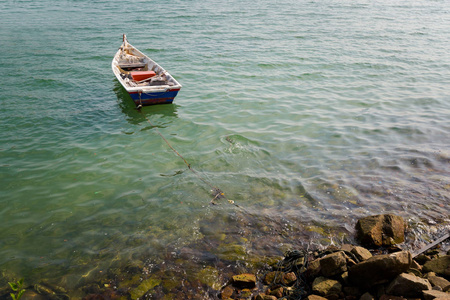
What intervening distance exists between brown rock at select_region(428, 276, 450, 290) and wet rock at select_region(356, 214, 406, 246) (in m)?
1.42

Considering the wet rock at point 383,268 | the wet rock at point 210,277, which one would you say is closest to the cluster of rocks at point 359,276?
the wet rock at point 383,268

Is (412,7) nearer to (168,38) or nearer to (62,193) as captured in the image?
(168,38)

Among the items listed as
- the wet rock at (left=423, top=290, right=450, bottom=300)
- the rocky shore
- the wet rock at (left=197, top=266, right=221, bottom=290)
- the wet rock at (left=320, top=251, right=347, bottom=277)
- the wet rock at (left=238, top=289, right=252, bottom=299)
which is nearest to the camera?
the wet rock at (left=423, top=290, right=450, bottom=300)

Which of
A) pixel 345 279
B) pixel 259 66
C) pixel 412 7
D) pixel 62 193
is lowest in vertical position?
pixel 62 193

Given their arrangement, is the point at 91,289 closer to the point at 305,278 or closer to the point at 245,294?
the point at 245,294

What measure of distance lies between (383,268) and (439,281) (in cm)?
90

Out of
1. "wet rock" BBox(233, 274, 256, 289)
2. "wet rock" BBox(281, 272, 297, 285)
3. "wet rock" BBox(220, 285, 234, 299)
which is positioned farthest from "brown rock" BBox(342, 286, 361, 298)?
"wet rock" BBox(220, 285, 234, 299)

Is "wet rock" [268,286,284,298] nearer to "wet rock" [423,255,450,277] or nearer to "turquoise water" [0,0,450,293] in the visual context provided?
"turquoise water" [0,0,450,293]

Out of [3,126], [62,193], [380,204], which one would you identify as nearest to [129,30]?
[3,126]

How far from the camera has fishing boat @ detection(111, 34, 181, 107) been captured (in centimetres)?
1309

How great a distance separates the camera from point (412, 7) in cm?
3891

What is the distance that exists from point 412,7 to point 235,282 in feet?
152

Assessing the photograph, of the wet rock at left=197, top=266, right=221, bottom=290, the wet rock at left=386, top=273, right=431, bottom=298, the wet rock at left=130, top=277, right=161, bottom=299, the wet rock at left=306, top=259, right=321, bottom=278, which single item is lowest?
the wet rock at left=130, top=277, right=161, bottom=299

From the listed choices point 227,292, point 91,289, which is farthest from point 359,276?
point 91,289
